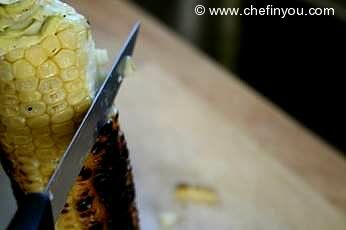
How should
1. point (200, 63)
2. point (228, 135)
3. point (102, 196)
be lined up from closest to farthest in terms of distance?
point (102, 196), point (228, 135), point (200, 63)

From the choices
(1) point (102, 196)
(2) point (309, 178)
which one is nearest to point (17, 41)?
(1) point (102, 196)

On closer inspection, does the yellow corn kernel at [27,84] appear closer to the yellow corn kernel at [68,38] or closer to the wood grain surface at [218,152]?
the yellow corn kernel at [68,38]

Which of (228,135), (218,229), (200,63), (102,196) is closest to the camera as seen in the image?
(102,196)

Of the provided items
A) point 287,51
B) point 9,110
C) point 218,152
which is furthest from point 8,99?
point 287,51

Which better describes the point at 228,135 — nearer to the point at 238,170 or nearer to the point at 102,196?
the point at 238,170

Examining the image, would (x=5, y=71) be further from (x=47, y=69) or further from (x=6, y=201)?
(x=6, y=201)

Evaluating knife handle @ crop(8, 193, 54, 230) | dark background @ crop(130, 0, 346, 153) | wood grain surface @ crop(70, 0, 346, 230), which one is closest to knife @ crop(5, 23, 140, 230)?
knife handle @ crop(8, 193, 54, 230)
